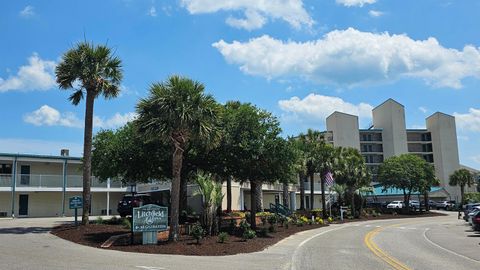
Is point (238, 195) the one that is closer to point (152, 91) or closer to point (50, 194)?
point (50, 194)

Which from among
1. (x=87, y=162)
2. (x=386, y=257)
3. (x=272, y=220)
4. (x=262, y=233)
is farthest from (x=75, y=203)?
(x=386, y=257)

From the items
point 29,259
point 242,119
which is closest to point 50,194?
point 242,119

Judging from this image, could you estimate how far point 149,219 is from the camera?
1888 cm

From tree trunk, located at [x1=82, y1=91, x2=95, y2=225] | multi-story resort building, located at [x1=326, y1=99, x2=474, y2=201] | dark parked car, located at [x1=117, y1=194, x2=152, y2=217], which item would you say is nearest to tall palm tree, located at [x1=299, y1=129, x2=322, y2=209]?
dark parked car, located at [x1=117, y1=194, x2=152, y2=217]

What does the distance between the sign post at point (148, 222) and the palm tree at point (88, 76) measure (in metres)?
5.95

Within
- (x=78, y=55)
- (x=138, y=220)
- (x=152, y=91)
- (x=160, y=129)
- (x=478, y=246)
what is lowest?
(x=478, y=246)

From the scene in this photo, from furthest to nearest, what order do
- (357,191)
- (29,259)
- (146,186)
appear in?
(357,191) → (146,186) → (29,259)

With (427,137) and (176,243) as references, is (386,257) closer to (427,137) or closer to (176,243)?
(176,243)

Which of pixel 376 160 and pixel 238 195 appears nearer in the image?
pixel 238 195

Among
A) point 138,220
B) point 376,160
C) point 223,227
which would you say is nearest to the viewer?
point 138,220

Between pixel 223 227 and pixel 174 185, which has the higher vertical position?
pixel 174 185

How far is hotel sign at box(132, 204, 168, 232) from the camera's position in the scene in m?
18.6

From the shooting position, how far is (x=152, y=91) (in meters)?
19.6

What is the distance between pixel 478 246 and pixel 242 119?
40.2ft
